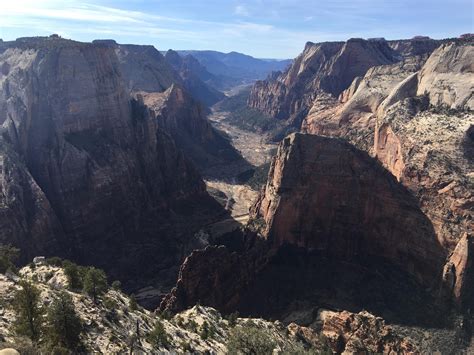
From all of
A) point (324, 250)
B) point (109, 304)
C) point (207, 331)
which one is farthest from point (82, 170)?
point (207, 331)

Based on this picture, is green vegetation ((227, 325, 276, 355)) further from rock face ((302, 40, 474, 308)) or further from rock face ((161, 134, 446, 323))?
rock face ((302, 40, 474, 308))

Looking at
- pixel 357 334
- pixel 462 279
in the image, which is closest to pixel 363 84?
pixel 462 279

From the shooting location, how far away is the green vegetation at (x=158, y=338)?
41.4m

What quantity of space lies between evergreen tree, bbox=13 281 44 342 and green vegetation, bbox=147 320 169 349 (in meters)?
10.5

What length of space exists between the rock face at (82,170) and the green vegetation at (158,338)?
53.7 m

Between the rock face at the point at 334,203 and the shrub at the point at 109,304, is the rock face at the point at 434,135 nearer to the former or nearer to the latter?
the rock face at the point at 334,203

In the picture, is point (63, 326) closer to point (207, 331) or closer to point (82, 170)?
point (207, 331)

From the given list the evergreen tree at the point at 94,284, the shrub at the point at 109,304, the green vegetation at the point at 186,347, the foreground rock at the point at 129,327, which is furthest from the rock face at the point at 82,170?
the green vegetation at the point at 186,347

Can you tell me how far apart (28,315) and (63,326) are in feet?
8.88

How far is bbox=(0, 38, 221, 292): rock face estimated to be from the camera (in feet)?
302

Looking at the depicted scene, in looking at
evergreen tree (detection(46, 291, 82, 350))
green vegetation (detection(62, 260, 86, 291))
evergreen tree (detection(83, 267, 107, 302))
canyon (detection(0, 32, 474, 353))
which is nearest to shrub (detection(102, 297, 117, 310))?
evergreen tree (detection(83, 267, 107, 302))

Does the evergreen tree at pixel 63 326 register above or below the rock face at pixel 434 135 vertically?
below

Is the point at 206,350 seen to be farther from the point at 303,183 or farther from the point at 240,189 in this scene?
the point at 240,189

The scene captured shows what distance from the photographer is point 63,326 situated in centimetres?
3412
